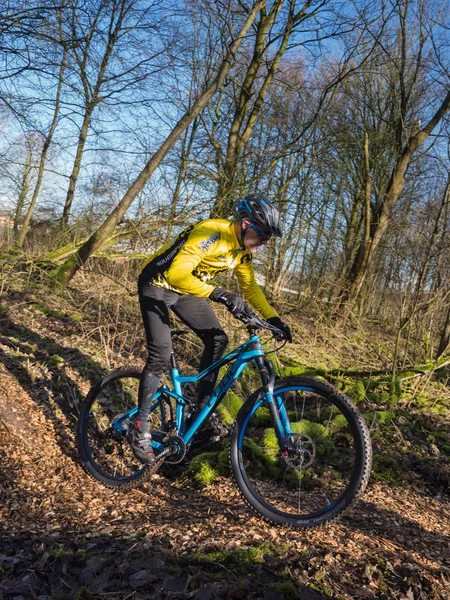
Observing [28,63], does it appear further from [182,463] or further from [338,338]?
[338,338]

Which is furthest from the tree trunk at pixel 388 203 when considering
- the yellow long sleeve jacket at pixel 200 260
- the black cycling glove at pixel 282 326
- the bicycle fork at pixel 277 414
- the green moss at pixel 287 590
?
the green moss at pixel 287 590

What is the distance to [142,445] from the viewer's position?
13.1 ft

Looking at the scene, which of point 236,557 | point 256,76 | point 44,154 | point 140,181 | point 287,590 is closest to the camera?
point 287,590

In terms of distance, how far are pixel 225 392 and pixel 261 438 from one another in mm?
1009

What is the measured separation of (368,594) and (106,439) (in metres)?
2.96

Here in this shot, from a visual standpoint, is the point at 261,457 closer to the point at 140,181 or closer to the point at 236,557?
the point at 236,557

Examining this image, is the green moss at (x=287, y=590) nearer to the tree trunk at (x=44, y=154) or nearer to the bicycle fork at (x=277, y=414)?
the bicycle fork at (x=277, y=414)

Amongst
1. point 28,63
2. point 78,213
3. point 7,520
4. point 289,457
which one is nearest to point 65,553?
point 7,520

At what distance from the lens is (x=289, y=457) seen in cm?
337

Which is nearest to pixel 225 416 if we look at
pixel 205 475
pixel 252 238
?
pixel 205 475

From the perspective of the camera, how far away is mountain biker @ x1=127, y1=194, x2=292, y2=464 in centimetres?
371

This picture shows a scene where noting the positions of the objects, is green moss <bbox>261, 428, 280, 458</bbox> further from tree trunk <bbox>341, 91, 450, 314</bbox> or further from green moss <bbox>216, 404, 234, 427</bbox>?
tree trunk <bbox>341, 91, 450, 314</bbox>

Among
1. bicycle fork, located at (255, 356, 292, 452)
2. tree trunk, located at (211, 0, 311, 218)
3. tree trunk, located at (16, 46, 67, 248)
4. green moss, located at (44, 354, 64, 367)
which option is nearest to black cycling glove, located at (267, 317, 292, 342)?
bicycle fork, located at (255, 356, 292, 452)

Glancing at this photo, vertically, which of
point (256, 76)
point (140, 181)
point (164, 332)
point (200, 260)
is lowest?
point (164, 332)
